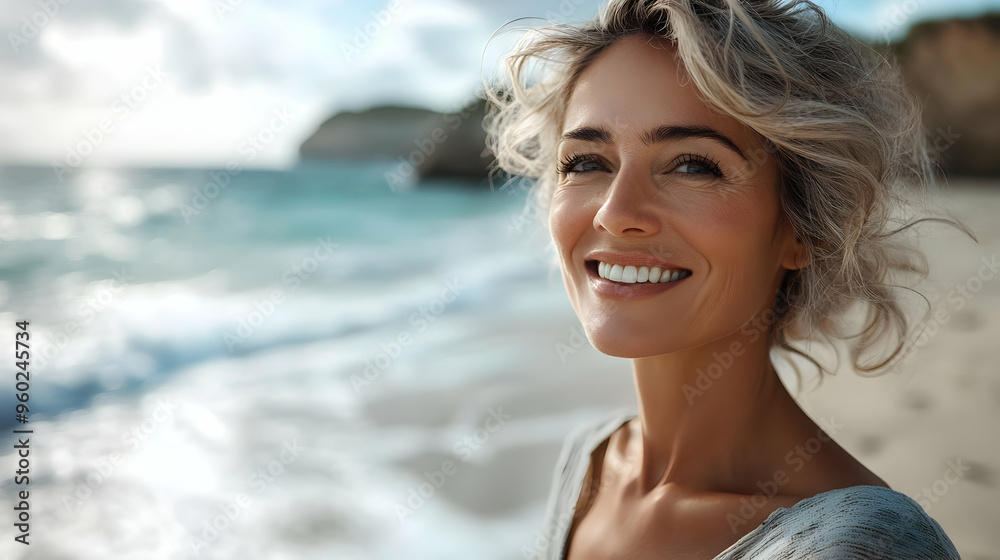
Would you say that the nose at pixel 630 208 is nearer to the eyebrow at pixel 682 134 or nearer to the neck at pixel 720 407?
the eyebrow at pixel 682 134

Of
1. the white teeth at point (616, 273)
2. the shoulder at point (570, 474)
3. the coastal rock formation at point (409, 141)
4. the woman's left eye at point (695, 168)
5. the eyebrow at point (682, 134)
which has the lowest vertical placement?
the shoulder at point (570, 474)

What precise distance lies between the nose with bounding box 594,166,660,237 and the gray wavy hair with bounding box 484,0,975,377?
228 mm

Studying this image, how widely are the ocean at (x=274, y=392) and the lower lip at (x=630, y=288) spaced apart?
1166 millimetres

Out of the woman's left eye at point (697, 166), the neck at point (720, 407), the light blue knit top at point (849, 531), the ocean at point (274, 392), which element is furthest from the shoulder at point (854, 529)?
the ocean at point (274, 392)

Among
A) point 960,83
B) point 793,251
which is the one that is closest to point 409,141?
point 960,83

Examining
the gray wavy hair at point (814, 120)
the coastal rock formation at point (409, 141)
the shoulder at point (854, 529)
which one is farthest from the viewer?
the coastal rock formation at point (409, 141)

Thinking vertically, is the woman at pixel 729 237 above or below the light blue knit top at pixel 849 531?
above

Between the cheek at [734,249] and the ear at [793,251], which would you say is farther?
the ear at [793,251]

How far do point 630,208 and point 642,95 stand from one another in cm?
27

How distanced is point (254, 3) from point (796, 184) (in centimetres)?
1922

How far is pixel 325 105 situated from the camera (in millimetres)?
24219

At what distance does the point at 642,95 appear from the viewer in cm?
151

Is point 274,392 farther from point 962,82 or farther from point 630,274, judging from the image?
point 962,82

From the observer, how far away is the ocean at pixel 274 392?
4254 millimetres
